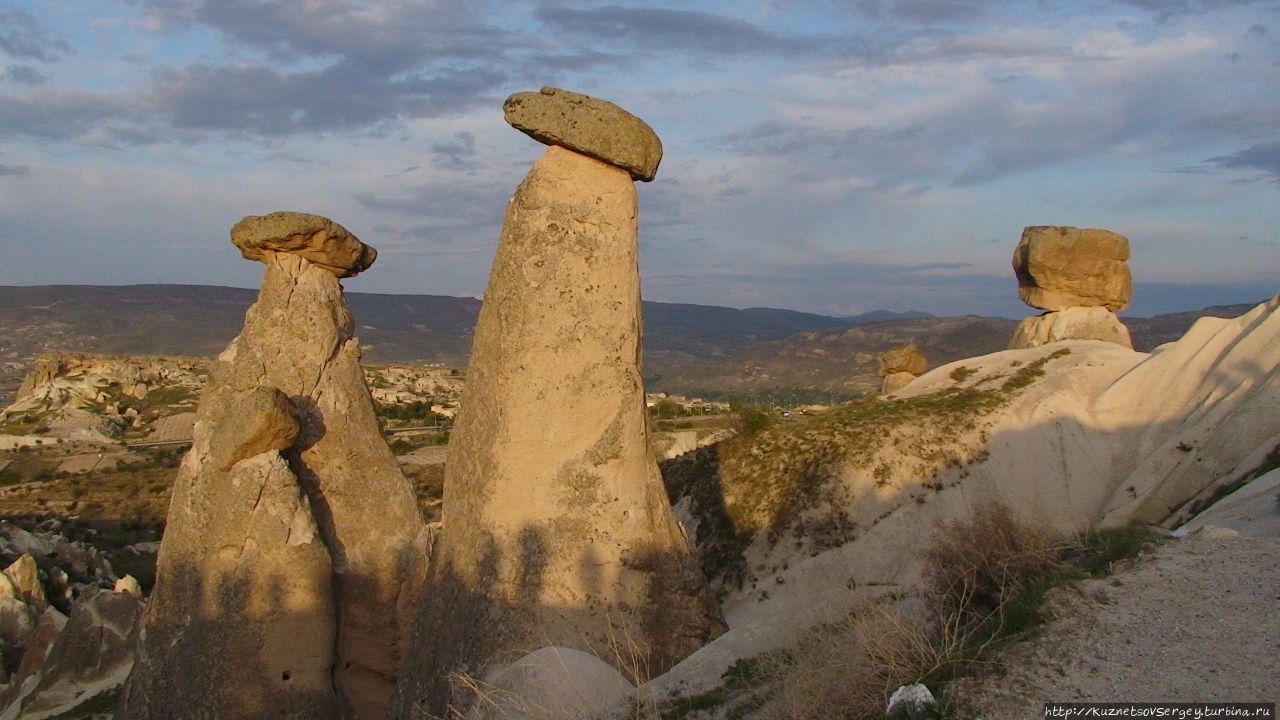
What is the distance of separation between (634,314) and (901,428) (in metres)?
7.38

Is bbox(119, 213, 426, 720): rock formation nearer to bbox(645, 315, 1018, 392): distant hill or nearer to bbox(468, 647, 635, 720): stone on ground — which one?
bbox(468, 647, 635, 720): stone on ground

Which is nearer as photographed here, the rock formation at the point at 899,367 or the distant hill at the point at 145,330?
the rock formation at the point at 899,367

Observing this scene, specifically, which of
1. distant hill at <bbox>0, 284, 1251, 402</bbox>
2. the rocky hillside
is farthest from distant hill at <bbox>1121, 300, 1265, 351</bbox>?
the rocky hillside

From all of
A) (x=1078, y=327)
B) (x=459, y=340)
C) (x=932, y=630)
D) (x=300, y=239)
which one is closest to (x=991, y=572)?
(x=932, y=630)

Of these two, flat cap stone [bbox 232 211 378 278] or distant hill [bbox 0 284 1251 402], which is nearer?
flat cap stone [bbox 232 211 378 278]

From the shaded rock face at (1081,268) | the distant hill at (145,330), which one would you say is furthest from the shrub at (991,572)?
A: the distant hill at (145,330)

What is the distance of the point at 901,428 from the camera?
13664mm

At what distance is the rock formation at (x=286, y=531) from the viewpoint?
768 centimetres

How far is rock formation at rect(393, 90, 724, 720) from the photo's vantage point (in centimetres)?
708

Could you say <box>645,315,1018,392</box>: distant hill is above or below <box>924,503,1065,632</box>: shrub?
below

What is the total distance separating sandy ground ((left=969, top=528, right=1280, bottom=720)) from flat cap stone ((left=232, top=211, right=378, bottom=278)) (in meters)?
6.49

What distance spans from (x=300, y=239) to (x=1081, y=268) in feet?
62.0

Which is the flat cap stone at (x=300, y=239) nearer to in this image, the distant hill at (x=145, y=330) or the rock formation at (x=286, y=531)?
the rock formation at (x=286, y=531)

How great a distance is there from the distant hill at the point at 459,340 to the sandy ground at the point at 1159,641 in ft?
278
